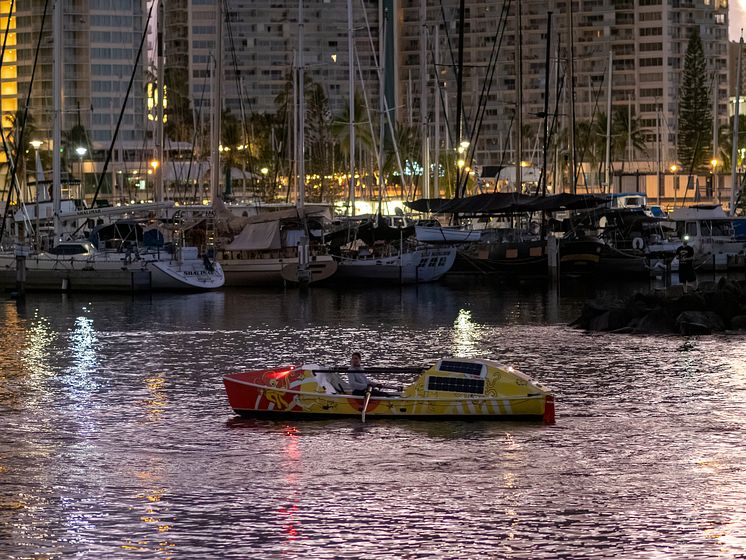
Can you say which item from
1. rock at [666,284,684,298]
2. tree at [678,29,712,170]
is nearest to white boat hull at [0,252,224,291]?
rock at [666,284,684,298]

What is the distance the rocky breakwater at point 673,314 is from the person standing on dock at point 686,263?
40.5 feet

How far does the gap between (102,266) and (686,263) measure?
31.5 metres

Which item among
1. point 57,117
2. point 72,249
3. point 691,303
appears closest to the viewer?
point 691,303

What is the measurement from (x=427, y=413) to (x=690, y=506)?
916 cm

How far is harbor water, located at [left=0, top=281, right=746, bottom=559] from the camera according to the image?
24.9 meters

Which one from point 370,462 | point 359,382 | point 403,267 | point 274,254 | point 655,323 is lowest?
point 370,462

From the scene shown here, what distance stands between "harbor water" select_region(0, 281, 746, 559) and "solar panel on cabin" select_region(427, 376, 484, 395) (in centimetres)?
93

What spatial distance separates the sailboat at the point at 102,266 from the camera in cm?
7988

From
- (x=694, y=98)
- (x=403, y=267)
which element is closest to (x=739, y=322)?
(x=403, y=267)

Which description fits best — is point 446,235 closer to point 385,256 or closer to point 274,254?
point 385,256

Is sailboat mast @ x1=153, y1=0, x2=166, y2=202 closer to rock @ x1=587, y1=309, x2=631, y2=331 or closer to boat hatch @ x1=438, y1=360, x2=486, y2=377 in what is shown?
rock @ x1=587, y1=309, x2=631, y2=331

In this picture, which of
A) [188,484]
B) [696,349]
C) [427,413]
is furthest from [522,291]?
[188,484]

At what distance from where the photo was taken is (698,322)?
5694 centimetres

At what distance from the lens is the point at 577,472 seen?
30.0m
